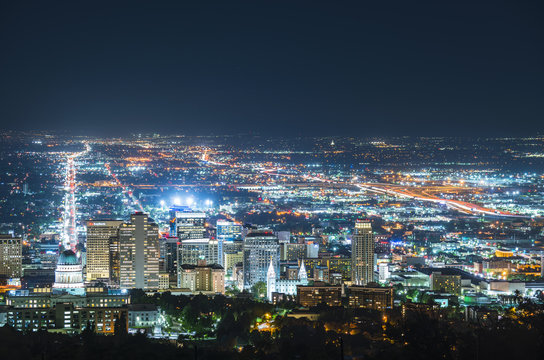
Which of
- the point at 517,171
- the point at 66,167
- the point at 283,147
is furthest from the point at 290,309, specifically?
the point at 283,147

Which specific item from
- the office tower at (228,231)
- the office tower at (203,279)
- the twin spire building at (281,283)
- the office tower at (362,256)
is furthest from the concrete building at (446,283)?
the office tower at (228,231)

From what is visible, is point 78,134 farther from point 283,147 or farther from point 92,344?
point 92,344

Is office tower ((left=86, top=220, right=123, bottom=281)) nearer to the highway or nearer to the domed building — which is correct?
the domed building

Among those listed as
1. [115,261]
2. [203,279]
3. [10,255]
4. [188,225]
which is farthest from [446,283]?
[10,255]

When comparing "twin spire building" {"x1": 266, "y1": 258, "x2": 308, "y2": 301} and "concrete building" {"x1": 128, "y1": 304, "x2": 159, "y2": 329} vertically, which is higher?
"twin spire building" {"x1": 266, "y1": 258, "x2": 308, "y2": 301}

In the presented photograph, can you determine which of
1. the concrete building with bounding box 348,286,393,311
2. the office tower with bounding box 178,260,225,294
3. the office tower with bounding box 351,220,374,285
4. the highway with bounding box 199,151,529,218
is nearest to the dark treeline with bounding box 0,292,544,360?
the concrete building with bounding box 348,286,393,311
